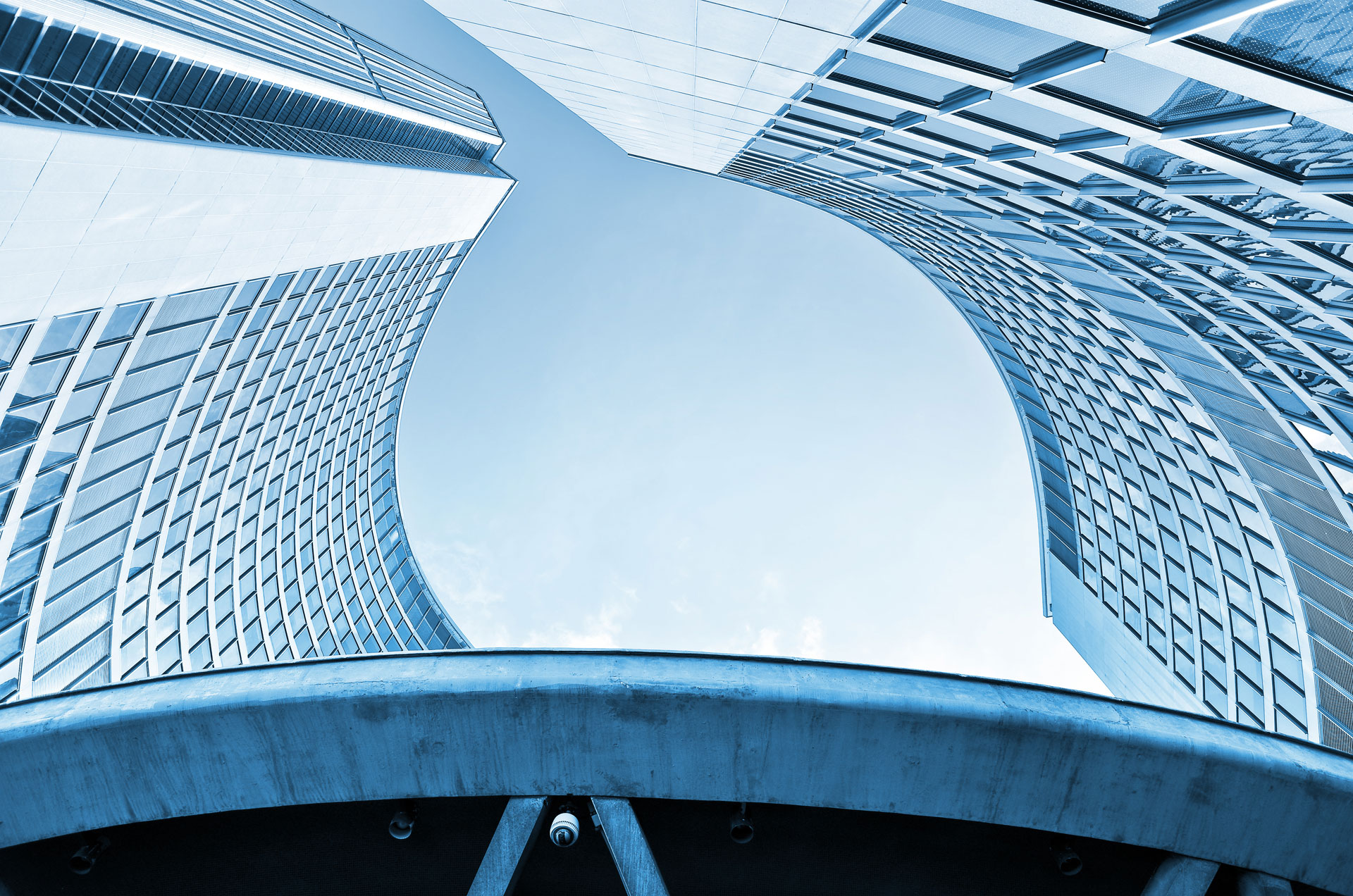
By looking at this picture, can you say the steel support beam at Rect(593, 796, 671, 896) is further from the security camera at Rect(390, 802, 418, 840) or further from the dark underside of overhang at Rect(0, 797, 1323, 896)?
the security camera at Rect(390, 802, 418, 840)

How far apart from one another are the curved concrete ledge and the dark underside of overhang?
2.43 feet

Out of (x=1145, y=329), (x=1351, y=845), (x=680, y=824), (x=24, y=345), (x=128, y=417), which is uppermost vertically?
(x=1145, y=329)

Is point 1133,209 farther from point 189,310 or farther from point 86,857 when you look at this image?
point 189,310

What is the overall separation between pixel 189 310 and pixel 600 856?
2756 cm

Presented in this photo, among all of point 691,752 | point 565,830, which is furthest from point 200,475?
point 691,752

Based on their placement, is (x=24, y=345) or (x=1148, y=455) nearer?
(x=24, y=345)

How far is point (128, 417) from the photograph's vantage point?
2594 centimetres

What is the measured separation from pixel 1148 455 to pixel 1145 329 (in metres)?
10.4

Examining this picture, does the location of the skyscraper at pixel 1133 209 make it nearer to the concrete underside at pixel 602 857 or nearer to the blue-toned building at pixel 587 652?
the blue-toned building at pixel 587 652

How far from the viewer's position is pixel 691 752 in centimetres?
630

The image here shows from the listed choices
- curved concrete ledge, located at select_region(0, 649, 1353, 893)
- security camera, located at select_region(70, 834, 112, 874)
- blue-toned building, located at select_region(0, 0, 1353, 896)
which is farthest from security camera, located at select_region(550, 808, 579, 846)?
security camera, located at select_region(70, 834, 112, 874)

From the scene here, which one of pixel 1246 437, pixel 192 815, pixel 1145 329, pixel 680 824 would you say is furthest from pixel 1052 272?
pixel 192 815

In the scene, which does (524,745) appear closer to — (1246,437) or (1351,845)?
(1351,845)

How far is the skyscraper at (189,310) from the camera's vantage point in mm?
16797
